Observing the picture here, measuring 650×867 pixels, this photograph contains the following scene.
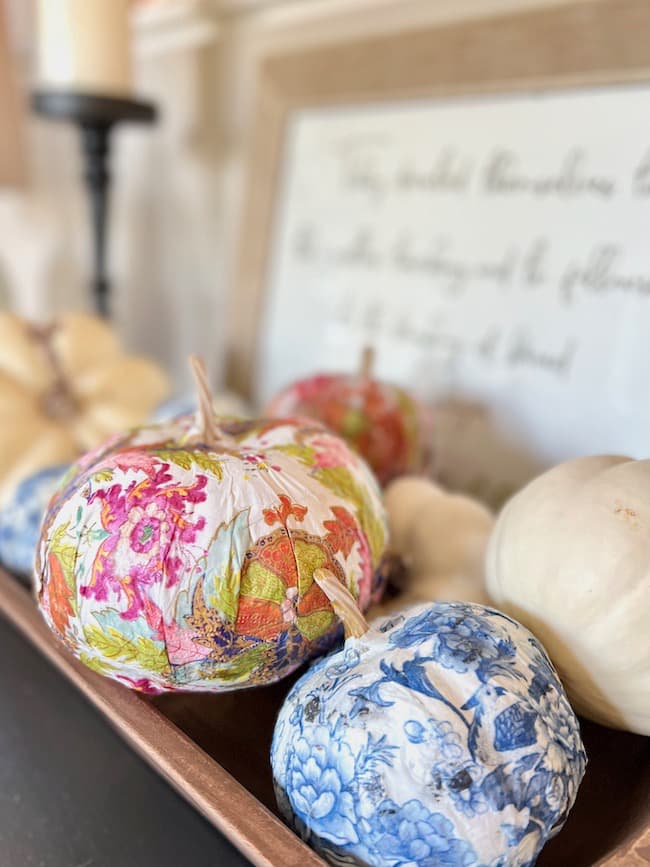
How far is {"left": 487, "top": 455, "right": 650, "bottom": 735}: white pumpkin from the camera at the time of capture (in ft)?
1.08

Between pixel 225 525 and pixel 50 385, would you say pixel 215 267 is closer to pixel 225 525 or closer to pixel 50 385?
pixel 50 385

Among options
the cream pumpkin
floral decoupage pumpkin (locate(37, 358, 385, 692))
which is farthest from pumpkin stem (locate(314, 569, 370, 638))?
the cream pumpkin

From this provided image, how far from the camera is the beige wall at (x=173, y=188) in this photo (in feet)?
2.92

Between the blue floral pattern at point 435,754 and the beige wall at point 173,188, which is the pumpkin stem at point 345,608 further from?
the beige wall at point 173,188

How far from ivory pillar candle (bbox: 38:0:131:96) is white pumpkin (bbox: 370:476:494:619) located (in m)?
0.61

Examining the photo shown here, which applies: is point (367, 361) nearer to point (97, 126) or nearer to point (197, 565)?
point (197, 565)

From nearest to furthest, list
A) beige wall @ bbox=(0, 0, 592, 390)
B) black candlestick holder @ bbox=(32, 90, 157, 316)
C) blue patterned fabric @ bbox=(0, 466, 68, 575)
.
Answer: blue patterned fabric @ bbox=(0, 466, 68, 575)
black candlestick holder @ bbox=(32, 90, 157, 316)
beige wall @ bbox=(0, 0, 592, 390)

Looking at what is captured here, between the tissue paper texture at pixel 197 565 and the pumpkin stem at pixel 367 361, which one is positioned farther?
the pumpkin stem at pixel 367 361

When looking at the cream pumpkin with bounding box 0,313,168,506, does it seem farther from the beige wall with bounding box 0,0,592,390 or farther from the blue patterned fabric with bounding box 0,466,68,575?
the beige wall with bounding box 0,0,592,390

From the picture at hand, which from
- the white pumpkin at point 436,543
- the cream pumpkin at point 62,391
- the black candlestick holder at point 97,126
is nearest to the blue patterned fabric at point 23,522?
the cream pumpkin at point 62,391

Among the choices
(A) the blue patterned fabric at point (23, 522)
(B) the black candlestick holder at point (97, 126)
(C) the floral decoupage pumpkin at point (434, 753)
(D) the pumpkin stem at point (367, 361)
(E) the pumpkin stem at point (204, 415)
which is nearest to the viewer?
(C) the floral decoupage pumpkin at point (434, 753)

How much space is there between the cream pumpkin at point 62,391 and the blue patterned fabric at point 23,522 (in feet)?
0.32

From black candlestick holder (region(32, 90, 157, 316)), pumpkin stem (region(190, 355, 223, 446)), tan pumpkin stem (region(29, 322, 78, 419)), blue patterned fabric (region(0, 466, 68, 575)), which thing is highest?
black candlestick holder (region(32, 90, 157, 316))

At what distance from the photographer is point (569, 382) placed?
59 centimetres
